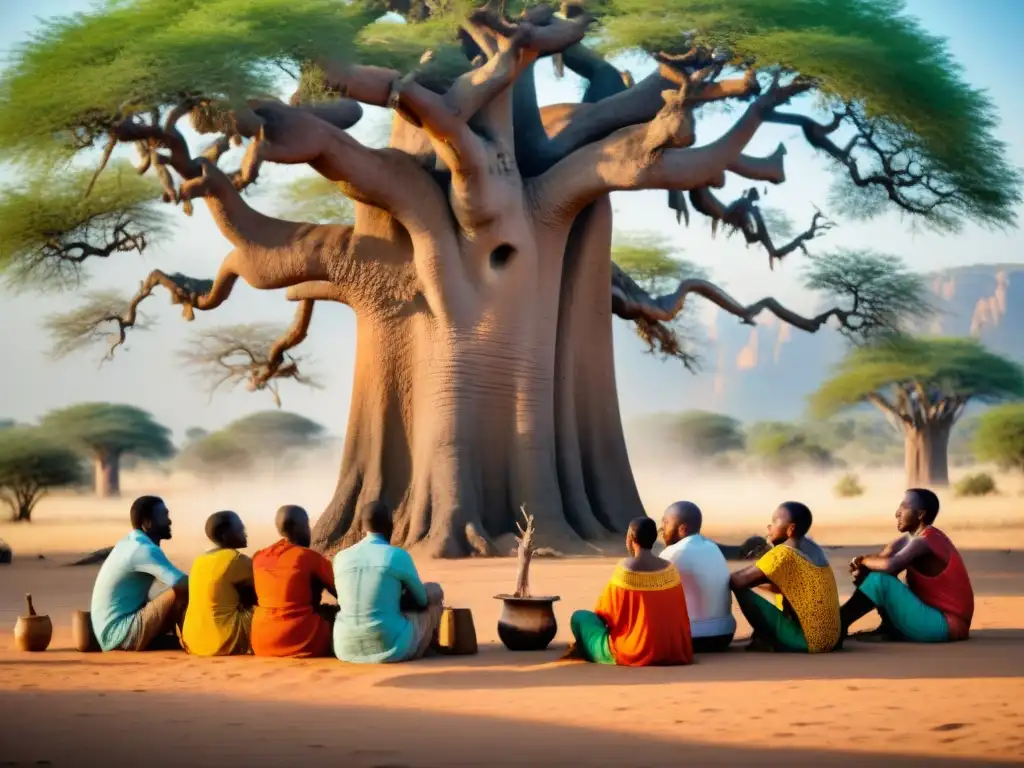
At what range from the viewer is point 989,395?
132 feet

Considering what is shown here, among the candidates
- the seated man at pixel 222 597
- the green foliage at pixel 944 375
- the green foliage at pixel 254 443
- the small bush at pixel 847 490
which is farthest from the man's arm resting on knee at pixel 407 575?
the green foliage at pixel 254 443

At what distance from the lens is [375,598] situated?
26.0ft

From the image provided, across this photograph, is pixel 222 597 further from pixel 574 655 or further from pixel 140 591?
pixel 574 655

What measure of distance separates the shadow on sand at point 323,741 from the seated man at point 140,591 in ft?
5.14

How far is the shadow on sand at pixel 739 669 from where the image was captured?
7.39 metres

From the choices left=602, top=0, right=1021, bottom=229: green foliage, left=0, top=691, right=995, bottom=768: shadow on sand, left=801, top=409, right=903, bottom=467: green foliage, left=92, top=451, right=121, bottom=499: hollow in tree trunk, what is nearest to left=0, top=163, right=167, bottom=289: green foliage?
left=602, top=0, right=1021, bottom=229: green foliage

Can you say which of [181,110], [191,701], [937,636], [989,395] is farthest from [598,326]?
[989,395]

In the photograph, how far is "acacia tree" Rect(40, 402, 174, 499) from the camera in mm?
46750

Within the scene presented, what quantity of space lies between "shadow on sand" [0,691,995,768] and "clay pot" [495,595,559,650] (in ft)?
6.60

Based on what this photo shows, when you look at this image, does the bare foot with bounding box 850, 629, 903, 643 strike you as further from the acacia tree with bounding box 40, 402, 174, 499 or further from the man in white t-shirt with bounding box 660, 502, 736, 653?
the acacia tree with bounding box 40, 402, 174, 499

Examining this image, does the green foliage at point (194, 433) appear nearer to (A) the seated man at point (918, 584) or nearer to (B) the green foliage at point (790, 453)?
(B) the green foliage at point (790, 453)

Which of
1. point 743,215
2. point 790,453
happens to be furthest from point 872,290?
point 790,453

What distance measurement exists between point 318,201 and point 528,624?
19.5 m

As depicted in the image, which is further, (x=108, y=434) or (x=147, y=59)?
(x=108, y=434)
